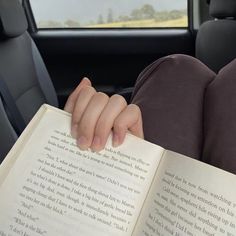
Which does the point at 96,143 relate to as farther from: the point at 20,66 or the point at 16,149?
the point at 20,66

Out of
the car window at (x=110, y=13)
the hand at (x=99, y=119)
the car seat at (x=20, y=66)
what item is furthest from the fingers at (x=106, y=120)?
the car window at (x=110, y=13)

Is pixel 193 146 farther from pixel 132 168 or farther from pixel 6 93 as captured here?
pixel 6 93

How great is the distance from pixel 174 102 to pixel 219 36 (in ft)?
3.60

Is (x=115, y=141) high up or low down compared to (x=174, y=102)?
up

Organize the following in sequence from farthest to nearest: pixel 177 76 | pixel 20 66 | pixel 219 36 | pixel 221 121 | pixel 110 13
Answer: pixel 110 13 < pixel 219 36 < pixel 20 66 < pixel 177 76 < pixel 221 121

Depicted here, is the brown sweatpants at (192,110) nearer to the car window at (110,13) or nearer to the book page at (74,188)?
the book page at (74,188)

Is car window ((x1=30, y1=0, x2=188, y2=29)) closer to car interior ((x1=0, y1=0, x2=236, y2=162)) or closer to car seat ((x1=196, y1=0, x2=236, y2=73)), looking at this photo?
car interior ((x1=0, y1=0, x2=236, y2=162))

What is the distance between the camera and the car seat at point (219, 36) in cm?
187

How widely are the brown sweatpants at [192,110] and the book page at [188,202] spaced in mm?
212

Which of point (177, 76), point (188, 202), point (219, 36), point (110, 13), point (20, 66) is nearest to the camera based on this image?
point (188, 202)

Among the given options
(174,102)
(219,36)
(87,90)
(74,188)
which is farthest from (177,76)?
(219,36)

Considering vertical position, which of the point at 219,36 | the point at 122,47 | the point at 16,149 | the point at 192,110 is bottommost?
the point at 122,47

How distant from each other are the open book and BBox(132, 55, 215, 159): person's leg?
0.84 feet

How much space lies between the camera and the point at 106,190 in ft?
2.08
